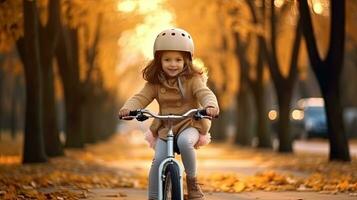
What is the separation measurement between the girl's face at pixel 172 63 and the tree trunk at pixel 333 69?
1100cm

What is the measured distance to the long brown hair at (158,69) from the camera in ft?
24.1

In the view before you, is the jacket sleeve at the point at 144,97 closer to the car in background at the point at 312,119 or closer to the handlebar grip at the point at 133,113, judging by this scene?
the handlebar grip at the point at 133,113

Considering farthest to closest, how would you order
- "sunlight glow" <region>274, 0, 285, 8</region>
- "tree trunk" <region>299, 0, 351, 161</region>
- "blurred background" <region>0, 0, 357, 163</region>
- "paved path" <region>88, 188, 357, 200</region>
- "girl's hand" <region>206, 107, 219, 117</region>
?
"sunlight glow" <region>274, 0, 285, 8</region>, "blurred background" <region>0, 0, 357, 163</region>, "tree trunk" <region>299, 0, 351, 161</region>, "paved path" <region>88, 188, 357, 200</region>, "girl's hand" <region>206, 107, 219, 117</region>

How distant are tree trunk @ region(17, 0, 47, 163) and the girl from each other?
10.1 m

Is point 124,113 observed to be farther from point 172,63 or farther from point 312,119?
point 312,119

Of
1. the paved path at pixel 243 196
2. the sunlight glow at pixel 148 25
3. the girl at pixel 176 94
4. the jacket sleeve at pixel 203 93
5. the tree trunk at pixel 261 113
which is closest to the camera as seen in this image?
the jacket sleeve at pixel 203 93

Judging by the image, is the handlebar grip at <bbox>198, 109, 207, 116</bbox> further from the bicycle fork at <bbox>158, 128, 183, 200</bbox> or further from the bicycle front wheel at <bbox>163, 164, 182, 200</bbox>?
the bicycle front wheel at <bbox>163, 164, 182, 200</bbox>

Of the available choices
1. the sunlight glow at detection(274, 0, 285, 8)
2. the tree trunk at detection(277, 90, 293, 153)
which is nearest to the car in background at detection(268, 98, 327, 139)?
the sunlight glow at detection(274, 0, 285, 8)

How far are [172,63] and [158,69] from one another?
217mm

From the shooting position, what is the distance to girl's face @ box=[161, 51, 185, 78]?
7.25m

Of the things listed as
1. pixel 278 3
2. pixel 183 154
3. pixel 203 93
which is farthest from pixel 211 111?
pixel 278 3

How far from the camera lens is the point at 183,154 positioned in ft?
23.1

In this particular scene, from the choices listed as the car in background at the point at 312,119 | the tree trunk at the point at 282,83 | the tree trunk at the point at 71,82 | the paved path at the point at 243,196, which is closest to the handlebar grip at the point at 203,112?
the paved path at the point at 243,196

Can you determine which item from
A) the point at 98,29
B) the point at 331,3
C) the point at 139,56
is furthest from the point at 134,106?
the point at 139,56
